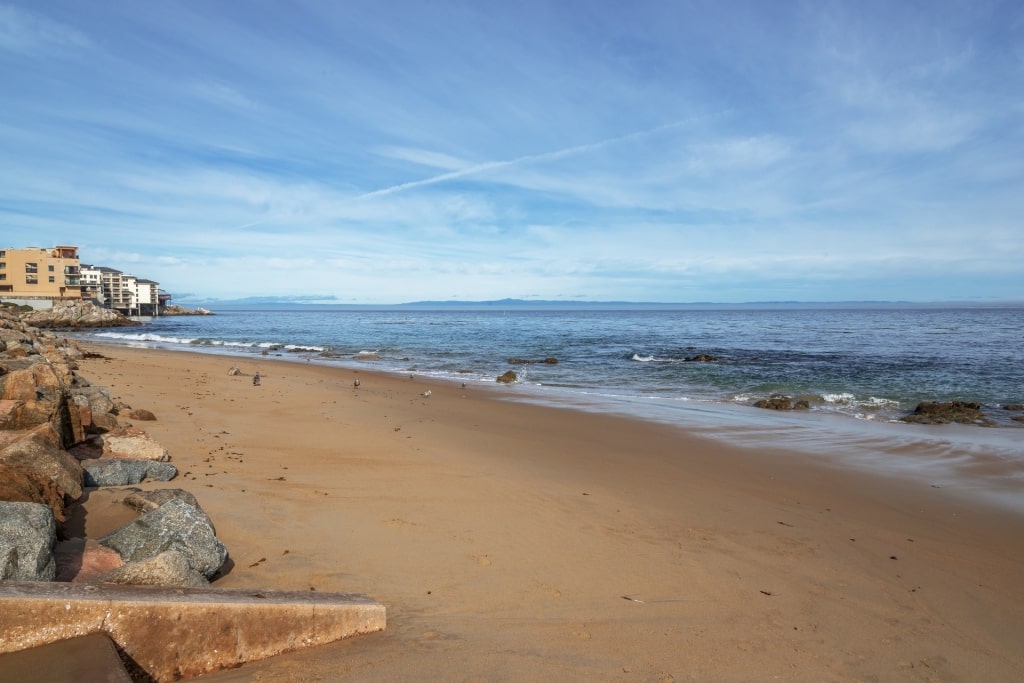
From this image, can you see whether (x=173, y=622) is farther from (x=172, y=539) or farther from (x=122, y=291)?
(x=122, y=291)

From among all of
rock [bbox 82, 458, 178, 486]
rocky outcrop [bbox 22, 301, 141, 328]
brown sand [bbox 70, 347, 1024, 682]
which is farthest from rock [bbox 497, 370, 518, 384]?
rocky outcrop [bbox 22, 301, 141, 328]

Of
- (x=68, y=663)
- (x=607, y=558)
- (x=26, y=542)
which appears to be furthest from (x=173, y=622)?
(x=607, y=558)

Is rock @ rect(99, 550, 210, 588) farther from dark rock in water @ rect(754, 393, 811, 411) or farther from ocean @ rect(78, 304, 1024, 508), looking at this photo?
dark rock in water @ rect(754, 393, 811, 411)

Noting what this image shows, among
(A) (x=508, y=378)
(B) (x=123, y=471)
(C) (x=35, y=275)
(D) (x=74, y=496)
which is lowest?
(A) (x=508, y=378)

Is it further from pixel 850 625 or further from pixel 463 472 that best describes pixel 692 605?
pixel 463 472

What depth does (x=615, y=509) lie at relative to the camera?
270 inches

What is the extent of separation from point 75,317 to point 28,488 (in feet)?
245

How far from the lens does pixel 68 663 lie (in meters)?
2.55

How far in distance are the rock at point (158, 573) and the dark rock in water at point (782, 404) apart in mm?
14815

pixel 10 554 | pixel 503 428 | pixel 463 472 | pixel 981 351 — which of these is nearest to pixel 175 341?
pixel 503 428

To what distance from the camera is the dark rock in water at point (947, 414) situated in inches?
548

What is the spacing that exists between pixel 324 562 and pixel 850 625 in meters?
3.92

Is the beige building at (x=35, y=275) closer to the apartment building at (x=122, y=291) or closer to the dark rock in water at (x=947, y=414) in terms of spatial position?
the apartment building at (x=122, y=291)

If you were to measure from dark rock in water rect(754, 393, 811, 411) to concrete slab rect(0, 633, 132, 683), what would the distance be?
15.4m
